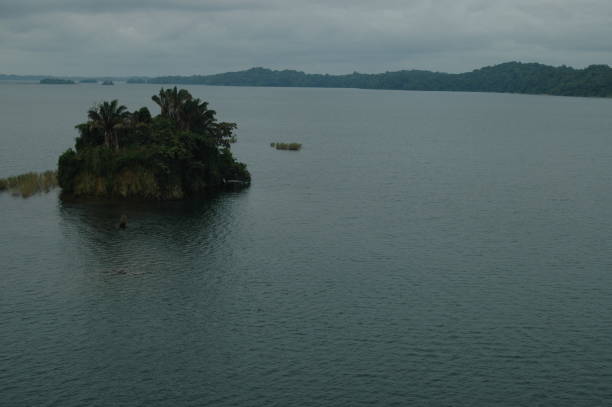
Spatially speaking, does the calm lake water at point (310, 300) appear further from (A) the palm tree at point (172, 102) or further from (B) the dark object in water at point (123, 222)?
(A) the palm tree at point (172, 102)

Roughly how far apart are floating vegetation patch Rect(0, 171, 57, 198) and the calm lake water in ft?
11.7

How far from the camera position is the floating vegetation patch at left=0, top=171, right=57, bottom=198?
116m

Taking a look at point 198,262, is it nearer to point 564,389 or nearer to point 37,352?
point 37,352

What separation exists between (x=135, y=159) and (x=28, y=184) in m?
22.7

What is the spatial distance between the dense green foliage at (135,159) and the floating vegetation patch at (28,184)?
647cm

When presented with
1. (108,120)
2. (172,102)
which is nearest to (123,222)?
(108,120)

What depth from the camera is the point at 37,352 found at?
2178 inches

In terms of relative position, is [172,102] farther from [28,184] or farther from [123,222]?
[123,222]

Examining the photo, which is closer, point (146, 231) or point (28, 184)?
point (146, 231)

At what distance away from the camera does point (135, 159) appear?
110 meters

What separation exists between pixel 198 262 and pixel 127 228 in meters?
18.3

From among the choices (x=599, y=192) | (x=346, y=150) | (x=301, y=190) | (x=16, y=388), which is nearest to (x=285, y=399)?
(x=16, y=388)

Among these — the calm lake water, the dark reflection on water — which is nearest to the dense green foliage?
the dark reflection on water

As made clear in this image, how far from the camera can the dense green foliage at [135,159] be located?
4373 inches
